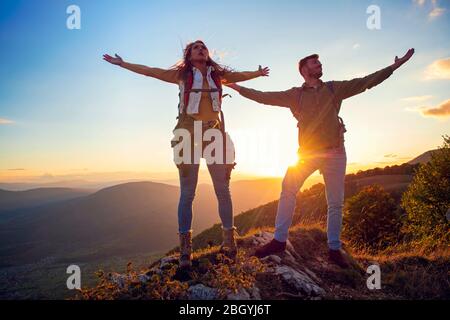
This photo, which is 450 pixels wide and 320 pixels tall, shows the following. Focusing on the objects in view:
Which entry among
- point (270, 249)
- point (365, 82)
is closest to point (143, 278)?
point (270, 249)

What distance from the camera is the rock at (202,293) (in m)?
4.36

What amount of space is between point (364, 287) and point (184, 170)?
12.4 feet

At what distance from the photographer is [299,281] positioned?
518cm

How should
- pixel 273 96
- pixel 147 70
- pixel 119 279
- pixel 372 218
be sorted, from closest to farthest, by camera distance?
pixel 119 279 < pixel 147 70 < pixel 273 96 < pixel 372 218

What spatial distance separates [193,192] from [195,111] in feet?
4.51

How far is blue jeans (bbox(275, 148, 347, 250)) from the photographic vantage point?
230 inches

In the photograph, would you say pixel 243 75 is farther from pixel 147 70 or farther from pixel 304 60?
pixel 147 70

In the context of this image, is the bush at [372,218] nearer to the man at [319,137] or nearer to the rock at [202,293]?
the man at [319,137]

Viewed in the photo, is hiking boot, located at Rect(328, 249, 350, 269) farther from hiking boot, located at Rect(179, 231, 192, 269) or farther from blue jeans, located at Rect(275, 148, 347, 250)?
hiking boot, located at Rect(179, 231, 192, 269)

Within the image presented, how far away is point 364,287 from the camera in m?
5.73

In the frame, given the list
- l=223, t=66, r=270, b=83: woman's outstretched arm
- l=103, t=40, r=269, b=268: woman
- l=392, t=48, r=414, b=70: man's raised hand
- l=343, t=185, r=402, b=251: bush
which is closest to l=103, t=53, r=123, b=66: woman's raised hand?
l=103, t=40, r=269, b=268: woman

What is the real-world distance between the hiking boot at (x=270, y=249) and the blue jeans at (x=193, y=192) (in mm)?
768

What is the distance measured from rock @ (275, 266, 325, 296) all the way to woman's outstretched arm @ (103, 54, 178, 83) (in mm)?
3779
